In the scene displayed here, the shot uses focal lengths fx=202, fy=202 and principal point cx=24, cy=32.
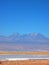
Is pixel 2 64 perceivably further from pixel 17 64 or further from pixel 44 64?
pixel 44 64

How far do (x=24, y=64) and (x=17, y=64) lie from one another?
880mm

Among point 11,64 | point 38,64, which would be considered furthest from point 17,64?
point 38,64

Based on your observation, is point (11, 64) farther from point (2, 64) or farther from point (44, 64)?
point (44, 64)

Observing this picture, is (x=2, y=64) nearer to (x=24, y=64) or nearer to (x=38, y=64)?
(x=24, y=64)

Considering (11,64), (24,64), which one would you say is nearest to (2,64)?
(11,64)

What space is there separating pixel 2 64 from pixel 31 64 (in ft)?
11.9

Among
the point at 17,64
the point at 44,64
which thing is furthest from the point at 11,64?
the point at 44,64

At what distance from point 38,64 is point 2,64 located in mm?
4497

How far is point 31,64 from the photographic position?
25.3 m

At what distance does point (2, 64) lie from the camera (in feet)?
82.6

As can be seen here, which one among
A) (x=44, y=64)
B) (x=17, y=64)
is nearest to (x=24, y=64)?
(x=17, y=64)

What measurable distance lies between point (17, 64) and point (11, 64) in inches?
29.5

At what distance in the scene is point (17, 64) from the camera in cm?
2506

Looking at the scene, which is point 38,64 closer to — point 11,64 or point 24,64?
point 24,64
